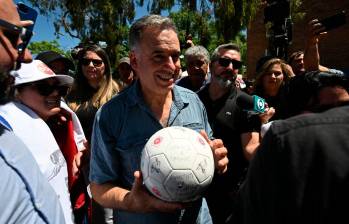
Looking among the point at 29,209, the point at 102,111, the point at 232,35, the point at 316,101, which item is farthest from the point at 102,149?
the point at 232,35

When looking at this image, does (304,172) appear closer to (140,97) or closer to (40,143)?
(140,97)

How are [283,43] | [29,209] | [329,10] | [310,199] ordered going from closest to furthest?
[310,199]
[29,209]
[283,43]
[329,10]

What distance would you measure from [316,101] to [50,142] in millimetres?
1688

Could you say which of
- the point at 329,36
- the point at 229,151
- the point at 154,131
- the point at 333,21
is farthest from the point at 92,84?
the point at 329,36

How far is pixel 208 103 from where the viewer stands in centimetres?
338

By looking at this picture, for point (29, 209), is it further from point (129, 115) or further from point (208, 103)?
point (208, 103)

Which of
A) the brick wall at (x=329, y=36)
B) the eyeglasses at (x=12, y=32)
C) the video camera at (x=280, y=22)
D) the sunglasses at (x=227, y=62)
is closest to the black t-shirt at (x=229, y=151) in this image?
the sunglasses at (x=227, y=62)

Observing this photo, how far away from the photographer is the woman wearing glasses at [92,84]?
3.88m

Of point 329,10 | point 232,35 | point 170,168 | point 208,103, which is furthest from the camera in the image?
point 329,10

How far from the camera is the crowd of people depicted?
2.77 feet

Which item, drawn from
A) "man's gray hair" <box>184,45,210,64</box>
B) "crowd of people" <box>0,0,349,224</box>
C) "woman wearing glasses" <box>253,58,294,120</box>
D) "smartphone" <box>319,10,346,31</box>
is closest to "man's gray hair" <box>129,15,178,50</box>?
"crowd of people" <box>0,0,349,224</box>

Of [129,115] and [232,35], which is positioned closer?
[129,115]

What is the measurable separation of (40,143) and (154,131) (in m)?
0.68

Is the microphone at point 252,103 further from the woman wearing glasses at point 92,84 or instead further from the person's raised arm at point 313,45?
the woman wearing glasses at point 92,84
